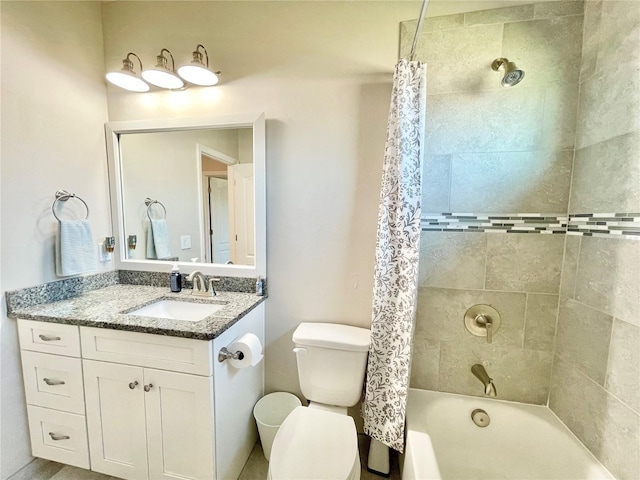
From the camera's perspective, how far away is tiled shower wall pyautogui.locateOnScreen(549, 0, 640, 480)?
0.95 meters

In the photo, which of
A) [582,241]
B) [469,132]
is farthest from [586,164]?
[469,132]

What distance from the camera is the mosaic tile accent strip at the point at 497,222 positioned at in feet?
4.22

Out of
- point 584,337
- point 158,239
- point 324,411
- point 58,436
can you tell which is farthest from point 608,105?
point 58,436

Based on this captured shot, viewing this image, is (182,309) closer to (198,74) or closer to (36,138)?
(36,138)

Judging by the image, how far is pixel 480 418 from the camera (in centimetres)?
133

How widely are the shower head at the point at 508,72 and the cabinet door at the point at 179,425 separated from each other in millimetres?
1874

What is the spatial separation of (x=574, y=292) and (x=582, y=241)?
0.24 m

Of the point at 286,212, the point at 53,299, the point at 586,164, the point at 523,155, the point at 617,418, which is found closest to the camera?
the point at 617,418

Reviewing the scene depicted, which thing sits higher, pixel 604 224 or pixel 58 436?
pixel 604 224

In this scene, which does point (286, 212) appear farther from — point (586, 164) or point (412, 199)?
point (586, 164)

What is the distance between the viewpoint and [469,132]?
1.33m

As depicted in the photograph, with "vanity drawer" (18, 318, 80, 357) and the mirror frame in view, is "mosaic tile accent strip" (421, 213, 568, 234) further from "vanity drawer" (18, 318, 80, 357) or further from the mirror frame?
"vanity drawer" (18, 318, 80, 357)

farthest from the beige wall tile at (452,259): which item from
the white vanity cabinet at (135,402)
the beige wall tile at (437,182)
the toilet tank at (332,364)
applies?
the white vanity cabinet at (135,402)

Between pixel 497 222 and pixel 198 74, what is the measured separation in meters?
1.80
